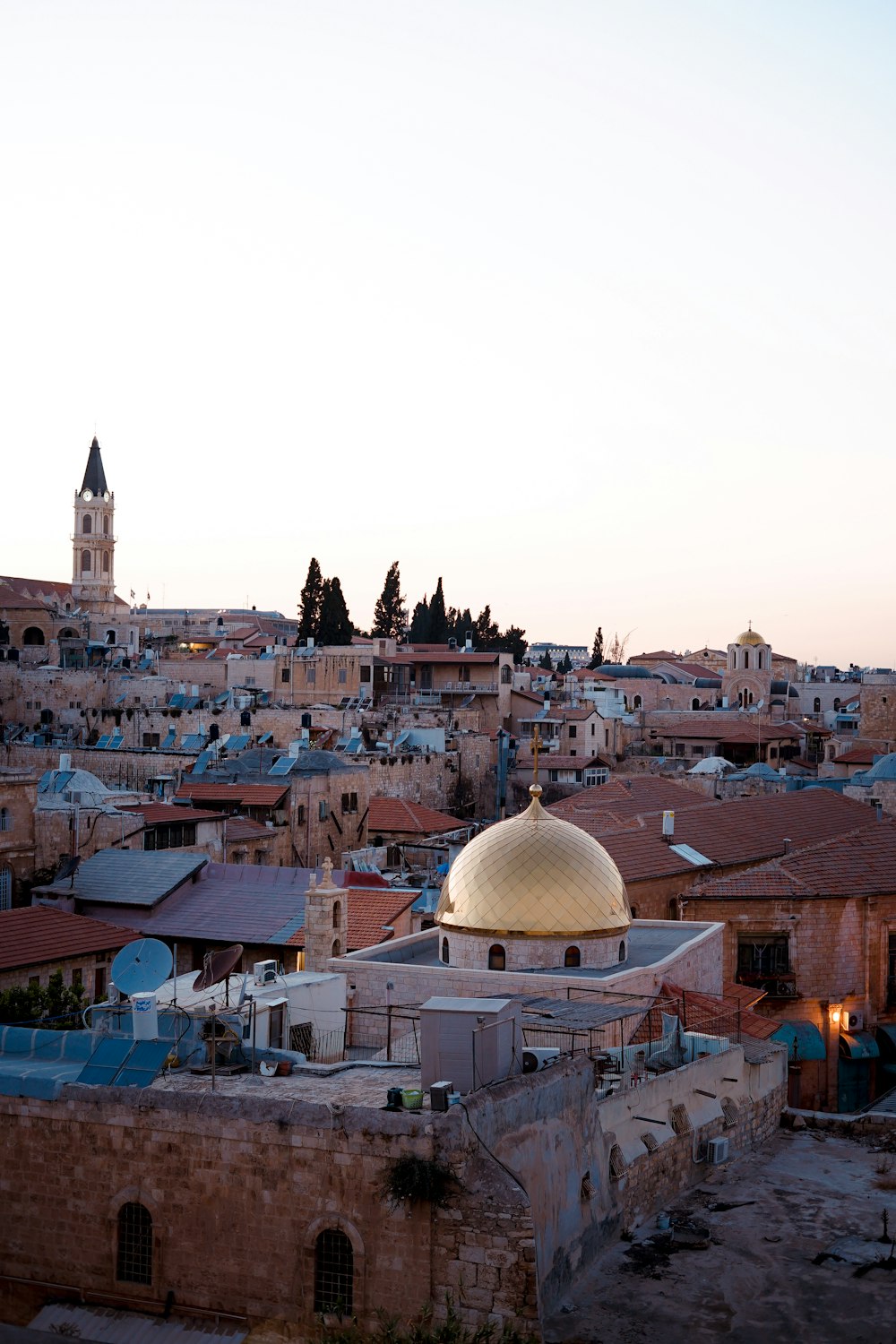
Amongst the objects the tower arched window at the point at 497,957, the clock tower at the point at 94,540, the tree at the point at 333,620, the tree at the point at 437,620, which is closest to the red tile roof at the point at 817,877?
the tower arched window at the point at 497,957

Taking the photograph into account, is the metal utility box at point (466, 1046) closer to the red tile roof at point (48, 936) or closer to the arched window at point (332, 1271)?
the arched window at point (332, 1271)

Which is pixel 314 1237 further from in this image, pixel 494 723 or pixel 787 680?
pixel 787 680

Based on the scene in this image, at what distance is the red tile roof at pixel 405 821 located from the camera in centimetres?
3884

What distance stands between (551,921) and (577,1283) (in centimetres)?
677

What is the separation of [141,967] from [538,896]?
6098 millimetres

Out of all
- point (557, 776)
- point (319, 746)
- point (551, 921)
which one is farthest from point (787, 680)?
point (551, 921)

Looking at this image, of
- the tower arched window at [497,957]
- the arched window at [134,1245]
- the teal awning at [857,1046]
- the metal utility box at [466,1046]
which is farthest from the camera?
the teal awning at [857,1046]

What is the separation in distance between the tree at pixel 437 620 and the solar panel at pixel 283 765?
130ft

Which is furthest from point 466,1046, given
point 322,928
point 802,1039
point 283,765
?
point 283,765

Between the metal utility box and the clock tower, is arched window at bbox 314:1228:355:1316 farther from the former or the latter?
the clock tower

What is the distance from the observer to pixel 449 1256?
36.2 feet

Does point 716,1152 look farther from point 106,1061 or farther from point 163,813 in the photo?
point 163,813

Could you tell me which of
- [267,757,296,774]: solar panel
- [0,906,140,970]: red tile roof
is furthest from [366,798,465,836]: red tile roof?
[0,906,140,970]: red tile roof

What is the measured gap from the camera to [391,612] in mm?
80438
